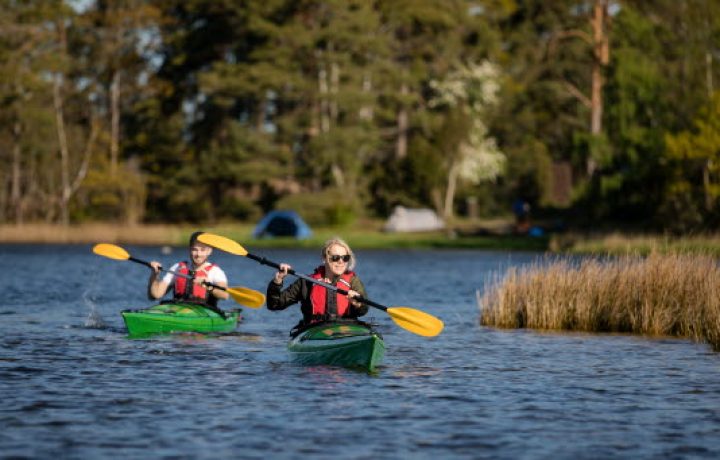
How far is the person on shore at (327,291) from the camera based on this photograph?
15820 millimetres

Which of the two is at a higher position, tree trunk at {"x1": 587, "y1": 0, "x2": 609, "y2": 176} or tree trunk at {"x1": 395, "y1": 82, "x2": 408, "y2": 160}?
tree trunk at {"x1": 587, "y1": 0, "x2": 609, "y2": 176}

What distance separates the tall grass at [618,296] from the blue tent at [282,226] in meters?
39.9

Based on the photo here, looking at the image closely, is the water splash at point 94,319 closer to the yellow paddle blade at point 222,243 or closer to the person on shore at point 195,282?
the person on shore at point 195,282

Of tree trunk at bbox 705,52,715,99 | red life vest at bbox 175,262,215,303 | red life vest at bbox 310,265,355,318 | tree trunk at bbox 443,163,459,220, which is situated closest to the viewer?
red life vest at bbox 310,265,355,318

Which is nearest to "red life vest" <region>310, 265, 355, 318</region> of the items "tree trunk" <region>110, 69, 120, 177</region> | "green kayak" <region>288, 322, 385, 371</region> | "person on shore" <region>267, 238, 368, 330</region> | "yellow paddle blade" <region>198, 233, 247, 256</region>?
"person on shore" <region>267, 238, 368, 330</region>

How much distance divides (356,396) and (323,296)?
2302 millimetres

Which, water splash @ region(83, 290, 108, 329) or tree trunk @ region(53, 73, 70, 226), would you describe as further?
tree trunk @ region(53, 73, 70, 226)

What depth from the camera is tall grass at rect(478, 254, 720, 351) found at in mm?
20438

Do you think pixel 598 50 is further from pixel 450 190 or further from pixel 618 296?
pixel 618 296

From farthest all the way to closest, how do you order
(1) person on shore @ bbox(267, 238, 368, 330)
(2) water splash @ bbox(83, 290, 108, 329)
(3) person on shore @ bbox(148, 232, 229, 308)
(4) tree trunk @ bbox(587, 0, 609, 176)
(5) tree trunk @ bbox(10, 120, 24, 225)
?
(4) tree trunk @ bbox(587, 0, 609, 176) < (5) tree trunk @ bbox(10, 120, 24, 225) < (2) water splash @ bbox(83, 290, 108, 329) < (3) person on shore @ bbox(148, 232, 229, 308) < (1) person on shore @ bbox(267, 238, 368, 330)

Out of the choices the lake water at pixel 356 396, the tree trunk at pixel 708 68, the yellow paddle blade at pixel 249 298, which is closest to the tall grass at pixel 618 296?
the lake water at pixel 356 396

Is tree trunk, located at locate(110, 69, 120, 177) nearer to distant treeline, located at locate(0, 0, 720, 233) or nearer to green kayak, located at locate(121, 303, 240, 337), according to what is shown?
distant treeline, located at locate(0, 0, 720, 233)

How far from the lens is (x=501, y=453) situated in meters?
11.2

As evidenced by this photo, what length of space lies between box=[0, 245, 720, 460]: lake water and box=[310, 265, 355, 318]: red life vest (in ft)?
2.37
